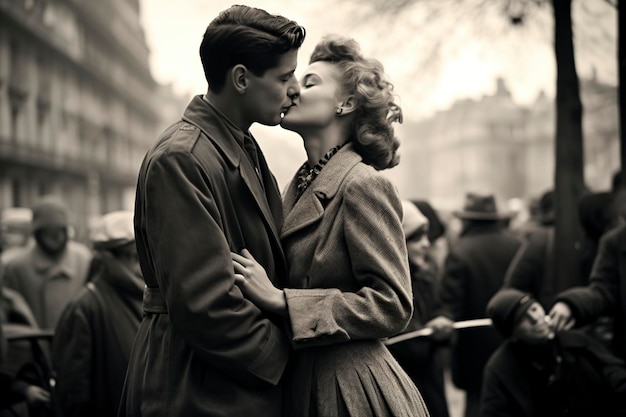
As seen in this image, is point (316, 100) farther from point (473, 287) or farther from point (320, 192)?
point (473, 287)

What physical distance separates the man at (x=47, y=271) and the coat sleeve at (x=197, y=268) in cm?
522

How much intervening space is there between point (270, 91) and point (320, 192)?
1.35ft

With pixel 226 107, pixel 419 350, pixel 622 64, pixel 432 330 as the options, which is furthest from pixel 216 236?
pixel 622 64

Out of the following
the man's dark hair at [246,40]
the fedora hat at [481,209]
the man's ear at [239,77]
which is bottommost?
the fedora hat at [481,209]

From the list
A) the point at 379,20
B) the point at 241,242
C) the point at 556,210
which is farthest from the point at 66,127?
the point at 241,242

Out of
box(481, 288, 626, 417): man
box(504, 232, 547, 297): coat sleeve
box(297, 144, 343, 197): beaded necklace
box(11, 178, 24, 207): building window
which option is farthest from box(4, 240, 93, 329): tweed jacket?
box(11, 178, 24, 207): building window

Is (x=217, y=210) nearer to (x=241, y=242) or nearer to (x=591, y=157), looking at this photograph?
(x=241, y=242)

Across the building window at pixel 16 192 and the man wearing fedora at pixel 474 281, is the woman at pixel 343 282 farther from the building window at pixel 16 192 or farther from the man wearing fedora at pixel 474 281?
the building window at pixel 16 192

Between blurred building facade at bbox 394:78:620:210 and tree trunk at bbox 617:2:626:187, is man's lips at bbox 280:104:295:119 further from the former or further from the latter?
blurred building facade at bbox 394:78:620:210

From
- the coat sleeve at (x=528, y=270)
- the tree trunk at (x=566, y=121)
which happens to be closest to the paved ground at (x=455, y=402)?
the tree trunk at (x=566, y=121)

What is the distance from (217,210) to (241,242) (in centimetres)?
17

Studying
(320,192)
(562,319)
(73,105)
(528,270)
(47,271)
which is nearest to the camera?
(320,192)

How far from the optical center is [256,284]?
280 centimetres

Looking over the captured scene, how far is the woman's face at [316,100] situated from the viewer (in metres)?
3.24
